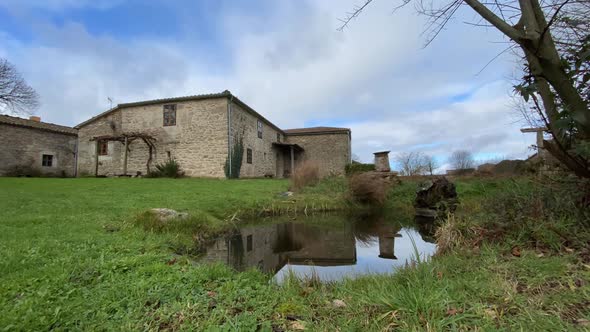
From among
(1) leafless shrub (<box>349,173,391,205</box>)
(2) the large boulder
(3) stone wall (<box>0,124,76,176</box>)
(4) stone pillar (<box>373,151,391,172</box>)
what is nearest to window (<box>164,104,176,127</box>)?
(3) stone wall (<box>0,124,76,176</box>)

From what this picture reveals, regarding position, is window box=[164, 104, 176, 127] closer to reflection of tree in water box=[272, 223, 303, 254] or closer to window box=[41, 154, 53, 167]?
window box=[41, 154, 53, 167]

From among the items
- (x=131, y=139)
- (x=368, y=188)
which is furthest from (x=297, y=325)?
(x=131, y=139)

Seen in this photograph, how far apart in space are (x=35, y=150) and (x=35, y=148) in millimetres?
141

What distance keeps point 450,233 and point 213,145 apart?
15.1 meters

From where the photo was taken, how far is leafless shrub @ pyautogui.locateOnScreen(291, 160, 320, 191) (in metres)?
13.2

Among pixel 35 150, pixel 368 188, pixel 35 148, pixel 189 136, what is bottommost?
pixel 368 188

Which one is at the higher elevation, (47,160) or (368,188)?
(47,160)

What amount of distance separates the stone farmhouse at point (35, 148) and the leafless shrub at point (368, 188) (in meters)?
22.3

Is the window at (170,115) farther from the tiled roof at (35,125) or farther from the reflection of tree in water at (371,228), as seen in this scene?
the reflection of tree in water at (371,228)

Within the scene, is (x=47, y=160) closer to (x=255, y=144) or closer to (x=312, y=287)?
(x=255, y=144)

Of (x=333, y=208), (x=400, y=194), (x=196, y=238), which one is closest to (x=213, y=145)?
(x=333, y=208)

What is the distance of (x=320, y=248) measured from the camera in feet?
19.2

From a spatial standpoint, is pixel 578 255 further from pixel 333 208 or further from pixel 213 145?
pixel 213 145

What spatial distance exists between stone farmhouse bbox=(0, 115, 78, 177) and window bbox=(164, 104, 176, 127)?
1005cm
